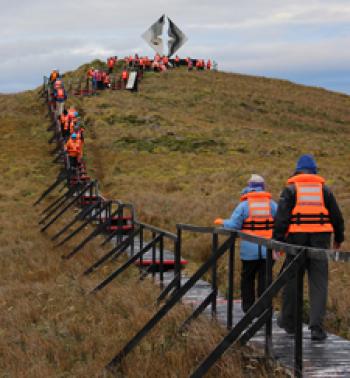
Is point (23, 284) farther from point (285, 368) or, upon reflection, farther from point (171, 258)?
point (285, 368)

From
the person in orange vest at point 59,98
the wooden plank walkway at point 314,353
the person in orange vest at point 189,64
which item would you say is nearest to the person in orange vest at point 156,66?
the person in orange vest at point 189,64

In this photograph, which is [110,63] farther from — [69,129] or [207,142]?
[69,129]

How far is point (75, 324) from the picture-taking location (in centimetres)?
828

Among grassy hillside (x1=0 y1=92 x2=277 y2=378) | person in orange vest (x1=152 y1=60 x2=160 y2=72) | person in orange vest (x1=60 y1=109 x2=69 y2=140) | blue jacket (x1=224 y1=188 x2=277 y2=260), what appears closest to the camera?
grassy hillside (x1=0 y1=92 x2=277 y2=378)

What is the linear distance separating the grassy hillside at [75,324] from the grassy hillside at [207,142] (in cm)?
216

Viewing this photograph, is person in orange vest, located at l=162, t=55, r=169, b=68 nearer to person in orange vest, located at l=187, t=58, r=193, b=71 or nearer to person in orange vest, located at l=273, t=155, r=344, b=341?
person in orange vest, located at l=187, t=58, r=193, b=71

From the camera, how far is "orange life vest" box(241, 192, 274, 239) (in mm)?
7797

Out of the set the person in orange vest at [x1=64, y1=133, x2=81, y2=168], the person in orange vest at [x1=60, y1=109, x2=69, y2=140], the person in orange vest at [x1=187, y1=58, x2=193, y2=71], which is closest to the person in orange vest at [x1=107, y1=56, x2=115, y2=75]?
the person in orange vest at [x1=187, y1=58, x2=193, y2=71]

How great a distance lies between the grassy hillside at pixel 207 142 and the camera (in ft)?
70.4

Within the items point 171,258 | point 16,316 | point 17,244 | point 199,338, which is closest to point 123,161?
point 17,244

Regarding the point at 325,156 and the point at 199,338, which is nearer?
the point at 199,338

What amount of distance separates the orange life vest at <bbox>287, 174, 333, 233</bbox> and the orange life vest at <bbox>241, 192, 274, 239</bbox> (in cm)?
110

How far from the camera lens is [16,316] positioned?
9.12 m

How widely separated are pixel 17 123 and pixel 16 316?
32.5m
